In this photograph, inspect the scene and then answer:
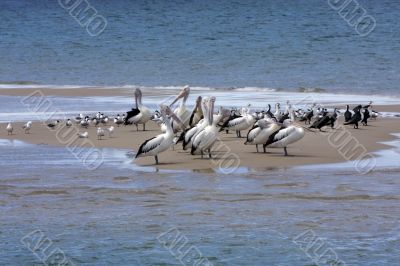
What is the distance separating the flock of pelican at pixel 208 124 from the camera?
15500 mm

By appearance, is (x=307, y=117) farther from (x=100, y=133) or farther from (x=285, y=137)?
(x=285, y=137)

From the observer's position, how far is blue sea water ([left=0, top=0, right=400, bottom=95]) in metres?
33.8

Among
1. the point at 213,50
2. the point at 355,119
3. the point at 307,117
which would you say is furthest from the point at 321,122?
the point at 213,50

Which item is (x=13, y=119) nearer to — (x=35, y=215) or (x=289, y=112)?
(x=289, y=112)

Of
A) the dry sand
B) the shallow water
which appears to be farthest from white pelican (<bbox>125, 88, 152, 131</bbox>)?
the shallow water

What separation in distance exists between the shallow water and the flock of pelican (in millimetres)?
909

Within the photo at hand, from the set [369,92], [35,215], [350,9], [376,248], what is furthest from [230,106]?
[350,9]

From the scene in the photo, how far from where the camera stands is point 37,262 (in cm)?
1006

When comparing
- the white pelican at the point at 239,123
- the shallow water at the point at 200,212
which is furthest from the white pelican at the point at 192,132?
the white pelican at the point at 239,123

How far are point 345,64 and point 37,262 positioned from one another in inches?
1138

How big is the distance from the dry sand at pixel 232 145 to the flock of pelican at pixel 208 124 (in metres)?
0.15

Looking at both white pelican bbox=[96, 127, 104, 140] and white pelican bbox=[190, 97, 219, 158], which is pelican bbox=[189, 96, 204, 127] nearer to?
white pelican bbox=[96, 127, 104, 140]

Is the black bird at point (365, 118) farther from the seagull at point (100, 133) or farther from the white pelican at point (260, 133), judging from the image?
the seagull at point (100, 133)

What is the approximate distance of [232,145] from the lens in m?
17.0
